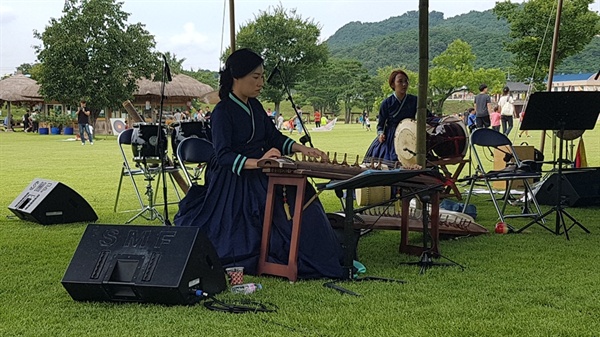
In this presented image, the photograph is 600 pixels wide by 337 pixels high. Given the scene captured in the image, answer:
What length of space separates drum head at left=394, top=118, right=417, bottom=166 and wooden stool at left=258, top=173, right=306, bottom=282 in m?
3.25

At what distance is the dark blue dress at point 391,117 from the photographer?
8180 mm

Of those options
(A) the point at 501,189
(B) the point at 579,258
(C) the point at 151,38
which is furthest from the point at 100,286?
(C) the point at 151,38

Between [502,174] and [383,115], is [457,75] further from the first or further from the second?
[502,174]

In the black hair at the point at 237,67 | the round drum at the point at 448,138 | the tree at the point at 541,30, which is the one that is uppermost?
the tree at the point at 541,30

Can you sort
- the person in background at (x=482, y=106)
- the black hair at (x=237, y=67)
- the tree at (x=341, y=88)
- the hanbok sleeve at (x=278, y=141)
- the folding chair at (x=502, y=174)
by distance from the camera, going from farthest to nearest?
the tree at (x=341, y=88) → the person in background at (x=482, y=106) → the folding chair at (x=502, y=174) → the hanbok sleeve at (x=278, y=141) → the black hair at (x=237, y=67)

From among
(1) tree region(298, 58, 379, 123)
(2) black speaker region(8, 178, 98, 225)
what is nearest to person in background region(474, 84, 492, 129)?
(2) black speaker region(8, 178, 98, 225)

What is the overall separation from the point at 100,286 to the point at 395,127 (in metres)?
4.90

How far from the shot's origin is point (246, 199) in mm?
5094

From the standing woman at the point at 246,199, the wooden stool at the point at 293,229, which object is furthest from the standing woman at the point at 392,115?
the wooden stool at the point at 293,229

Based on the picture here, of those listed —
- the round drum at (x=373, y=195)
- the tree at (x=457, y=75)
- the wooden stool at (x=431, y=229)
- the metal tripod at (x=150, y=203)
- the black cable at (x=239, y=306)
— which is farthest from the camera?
the tree at (x=457, y=75)

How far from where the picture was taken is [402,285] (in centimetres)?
452

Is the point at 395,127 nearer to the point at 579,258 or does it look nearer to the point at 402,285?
the point at 579,258

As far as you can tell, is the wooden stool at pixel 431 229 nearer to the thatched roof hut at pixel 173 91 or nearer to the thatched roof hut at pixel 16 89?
the thatched roof hut at pixel 173 91

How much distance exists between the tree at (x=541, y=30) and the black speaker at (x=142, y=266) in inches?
1402
